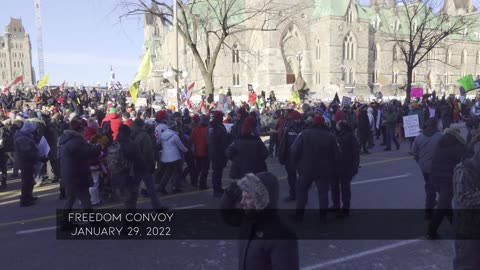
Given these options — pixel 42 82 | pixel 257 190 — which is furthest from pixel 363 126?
pixel 42 82

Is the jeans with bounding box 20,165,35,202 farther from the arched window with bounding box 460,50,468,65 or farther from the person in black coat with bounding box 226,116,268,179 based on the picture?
the arched window with bounding box 460,50,468,65

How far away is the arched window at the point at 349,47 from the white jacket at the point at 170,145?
52.5 metres

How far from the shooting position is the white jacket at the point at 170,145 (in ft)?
28.2

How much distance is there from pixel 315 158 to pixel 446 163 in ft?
6.31

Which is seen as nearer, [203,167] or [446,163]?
[446,163]

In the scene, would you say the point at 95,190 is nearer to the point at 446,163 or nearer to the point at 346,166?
the point at 346,166

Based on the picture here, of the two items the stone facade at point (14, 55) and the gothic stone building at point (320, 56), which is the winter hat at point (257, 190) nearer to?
the gothic stone building at point (320, 56)

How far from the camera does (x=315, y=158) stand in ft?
21.9

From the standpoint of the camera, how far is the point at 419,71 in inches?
2842

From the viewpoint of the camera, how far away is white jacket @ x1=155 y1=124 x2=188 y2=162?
8581mm

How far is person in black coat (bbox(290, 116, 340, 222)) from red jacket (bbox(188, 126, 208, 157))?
3142 millimetres

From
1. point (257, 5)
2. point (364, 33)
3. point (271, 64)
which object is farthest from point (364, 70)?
point (257, 5)

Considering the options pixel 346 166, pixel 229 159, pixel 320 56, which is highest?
pixel 320 56

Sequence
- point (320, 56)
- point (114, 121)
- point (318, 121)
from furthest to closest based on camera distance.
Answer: point (320, 56) < point (114, 121) < point (318, 121)
